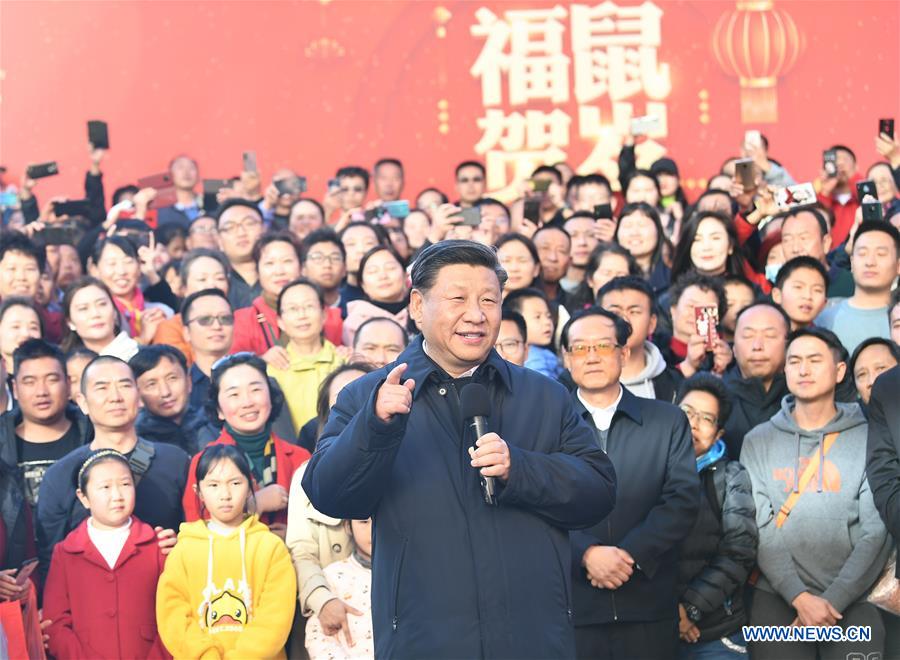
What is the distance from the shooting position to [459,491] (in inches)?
117

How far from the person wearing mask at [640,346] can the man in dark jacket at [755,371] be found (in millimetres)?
234

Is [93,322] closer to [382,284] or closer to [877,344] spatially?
[382,284]

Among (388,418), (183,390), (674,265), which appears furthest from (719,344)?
(388,418)

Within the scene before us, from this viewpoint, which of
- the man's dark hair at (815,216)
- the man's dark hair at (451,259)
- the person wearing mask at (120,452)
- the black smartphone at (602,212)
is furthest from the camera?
the black smartphone at (602,212)

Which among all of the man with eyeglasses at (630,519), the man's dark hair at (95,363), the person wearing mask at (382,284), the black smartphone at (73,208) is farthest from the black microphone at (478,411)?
Answer: the black smartphone at (73,208)

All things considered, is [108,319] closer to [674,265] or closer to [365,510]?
[674,265]

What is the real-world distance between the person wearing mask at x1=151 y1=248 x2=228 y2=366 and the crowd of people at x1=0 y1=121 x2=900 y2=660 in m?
0.01

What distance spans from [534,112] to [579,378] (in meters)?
5.47

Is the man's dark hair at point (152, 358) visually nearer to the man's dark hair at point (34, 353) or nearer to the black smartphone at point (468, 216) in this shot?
the man's dark hair at point (34, 353)

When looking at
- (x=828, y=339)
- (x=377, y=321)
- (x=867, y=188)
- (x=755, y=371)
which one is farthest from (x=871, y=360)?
(x=867, y=188)

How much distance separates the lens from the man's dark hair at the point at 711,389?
16.0 ft

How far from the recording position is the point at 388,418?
2.76 m

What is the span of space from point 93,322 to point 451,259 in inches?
124

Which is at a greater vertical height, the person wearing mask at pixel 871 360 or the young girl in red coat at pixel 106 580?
the person wearing mask at pixel 871 360
